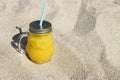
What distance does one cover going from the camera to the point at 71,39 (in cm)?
233

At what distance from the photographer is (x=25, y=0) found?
109 inches

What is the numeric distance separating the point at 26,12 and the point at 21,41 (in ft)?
1.30

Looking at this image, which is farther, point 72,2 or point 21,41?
point 72,2

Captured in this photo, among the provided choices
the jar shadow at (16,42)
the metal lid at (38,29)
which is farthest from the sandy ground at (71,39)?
the metal lid at (38,29)

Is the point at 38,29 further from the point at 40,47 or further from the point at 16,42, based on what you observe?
the point at 16,42

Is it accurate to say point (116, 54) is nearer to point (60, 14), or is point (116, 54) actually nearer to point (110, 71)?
point (110, 71)

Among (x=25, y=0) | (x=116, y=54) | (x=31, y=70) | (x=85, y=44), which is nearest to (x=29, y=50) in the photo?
(x=31, y=70)

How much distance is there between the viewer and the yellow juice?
205 cm

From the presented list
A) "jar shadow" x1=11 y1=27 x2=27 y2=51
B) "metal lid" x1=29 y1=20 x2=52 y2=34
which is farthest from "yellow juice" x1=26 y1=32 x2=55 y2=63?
"jar shadow" x1=11 y1=27 x2=27 y2=51

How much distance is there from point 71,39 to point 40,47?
0.34 metres

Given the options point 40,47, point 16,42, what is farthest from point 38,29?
point 16,42

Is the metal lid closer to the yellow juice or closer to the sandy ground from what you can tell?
the yellow juice

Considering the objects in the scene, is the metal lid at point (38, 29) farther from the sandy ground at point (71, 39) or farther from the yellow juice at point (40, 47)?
the sandy ground at point (71, 39)

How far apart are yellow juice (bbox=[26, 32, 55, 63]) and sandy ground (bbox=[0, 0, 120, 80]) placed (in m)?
0.06
